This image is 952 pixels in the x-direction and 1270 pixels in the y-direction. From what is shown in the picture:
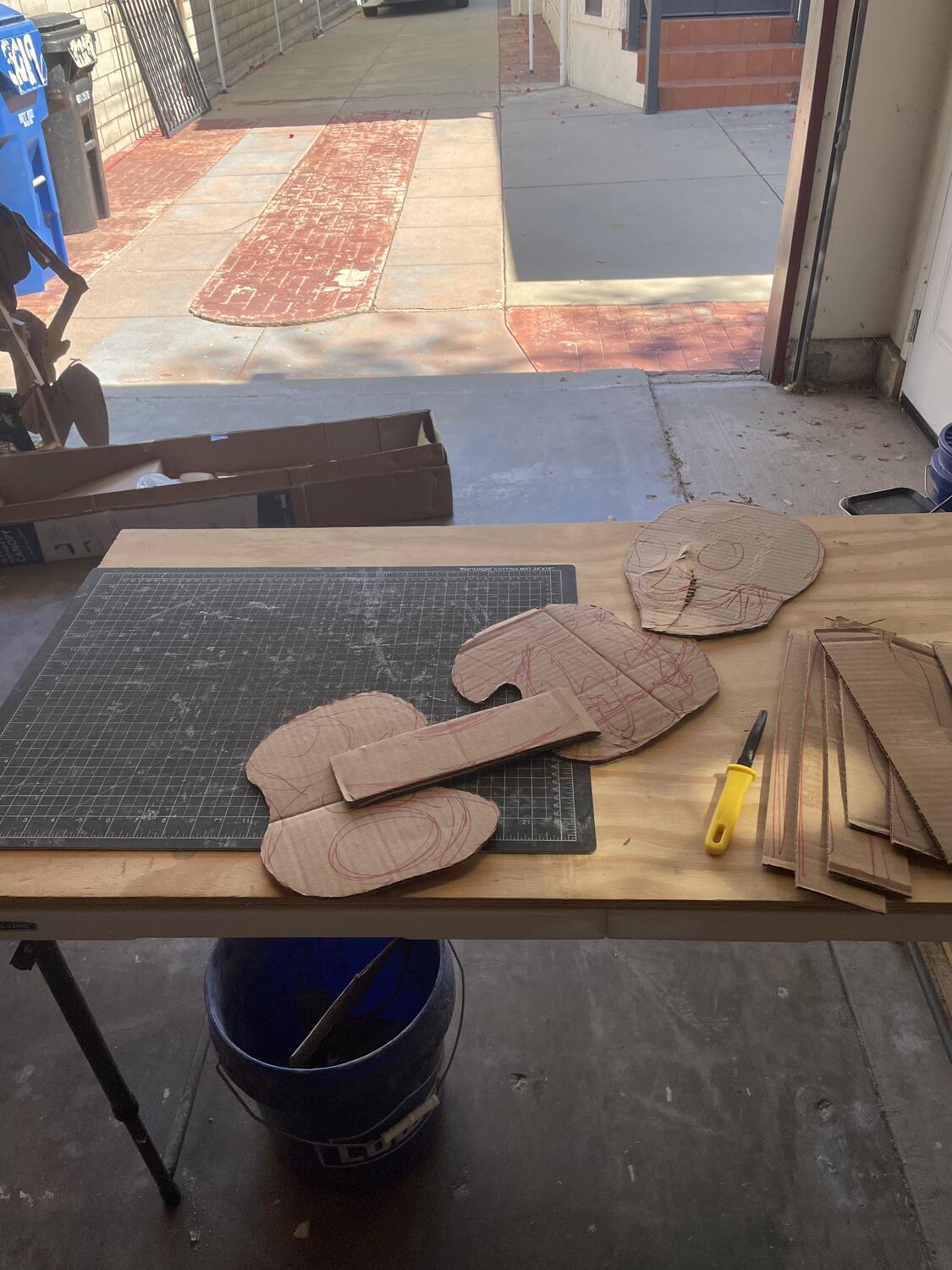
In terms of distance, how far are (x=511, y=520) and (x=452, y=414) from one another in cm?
111

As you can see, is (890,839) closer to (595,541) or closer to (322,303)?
(595,541)

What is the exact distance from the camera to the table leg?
56.0 inches

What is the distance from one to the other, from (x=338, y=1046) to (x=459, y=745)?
790mm

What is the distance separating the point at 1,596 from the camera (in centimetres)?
345

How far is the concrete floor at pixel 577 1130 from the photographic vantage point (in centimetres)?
180

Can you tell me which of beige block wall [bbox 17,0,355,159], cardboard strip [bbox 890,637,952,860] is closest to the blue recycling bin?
beige block wall [bbox 17,0,355,159]

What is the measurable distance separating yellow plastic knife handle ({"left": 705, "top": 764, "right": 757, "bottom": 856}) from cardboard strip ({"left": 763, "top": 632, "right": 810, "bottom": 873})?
0.04m

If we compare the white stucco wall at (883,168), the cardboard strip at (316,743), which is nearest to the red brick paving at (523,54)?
the white stucco wall at (883,168)

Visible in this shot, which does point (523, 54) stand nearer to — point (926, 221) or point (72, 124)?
point (72, 124)

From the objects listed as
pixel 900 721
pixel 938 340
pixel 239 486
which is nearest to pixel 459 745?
pixel 900 721

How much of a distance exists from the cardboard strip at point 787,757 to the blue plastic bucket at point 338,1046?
0.75 meters

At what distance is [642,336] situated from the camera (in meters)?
5.32

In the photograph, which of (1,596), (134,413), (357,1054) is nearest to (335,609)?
(357,1054)

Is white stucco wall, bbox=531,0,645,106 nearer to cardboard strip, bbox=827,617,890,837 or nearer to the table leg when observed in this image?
cardboard strip, bbox=827,617,890,837
